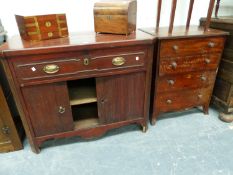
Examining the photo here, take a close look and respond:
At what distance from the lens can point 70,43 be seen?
1.11m

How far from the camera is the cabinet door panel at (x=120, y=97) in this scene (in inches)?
51.2

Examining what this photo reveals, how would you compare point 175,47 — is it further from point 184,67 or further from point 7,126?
point 7,126

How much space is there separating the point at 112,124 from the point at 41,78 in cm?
63

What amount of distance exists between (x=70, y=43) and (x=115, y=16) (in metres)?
0.37

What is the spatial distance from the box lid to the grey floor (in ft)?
3.13

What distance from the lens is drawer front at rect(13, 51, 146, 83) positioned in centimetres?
110

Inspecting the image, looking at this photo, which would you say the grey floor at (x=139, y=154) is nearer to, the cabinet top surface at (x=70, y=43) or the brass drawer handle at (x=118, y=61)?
the brass drawer handle at (x=118, y=61)

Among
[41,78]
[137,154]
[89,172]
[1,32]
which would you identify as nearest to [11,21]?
[1,32]

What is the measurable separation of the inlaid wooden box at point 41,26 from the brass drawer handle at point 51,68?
0.23 m

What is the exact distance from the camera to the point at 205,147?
1.43 meters

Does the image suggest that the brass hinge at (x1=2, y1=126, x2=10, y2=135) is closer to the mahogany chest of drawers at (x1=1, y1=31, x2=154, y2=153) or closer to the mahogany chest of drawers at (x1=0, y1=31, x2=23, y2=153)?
the mahogany chest of drawers at (x1=0, y1=31, x2=23, y2=153)

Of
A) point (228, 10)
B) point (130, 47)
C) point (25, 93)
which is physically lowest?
point (25, 93)

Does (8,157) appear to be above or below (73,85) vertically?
below

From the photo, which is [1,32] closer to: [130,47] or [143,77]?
[130,47]
